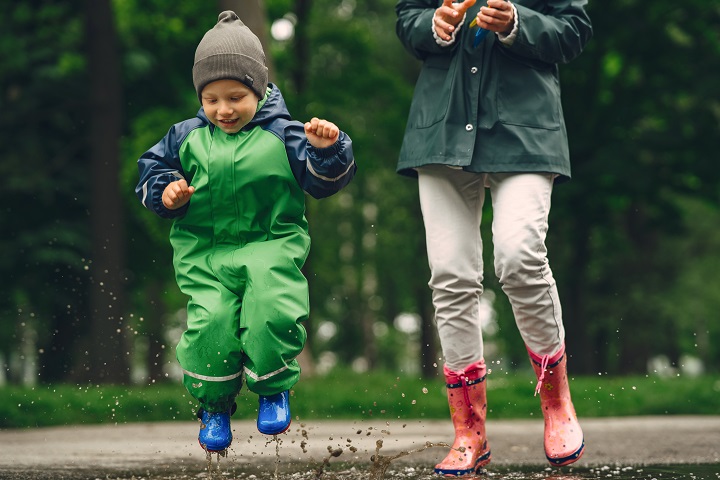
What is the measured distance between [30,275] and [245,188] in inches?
507

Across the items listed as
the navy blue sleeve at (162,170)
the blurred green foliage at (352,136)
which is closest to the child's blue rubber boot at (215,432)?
the navy blue sleeve at (162,170)

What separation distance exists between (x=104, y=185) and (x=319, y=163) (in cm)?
1036

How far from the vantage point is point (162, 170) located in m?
4.19

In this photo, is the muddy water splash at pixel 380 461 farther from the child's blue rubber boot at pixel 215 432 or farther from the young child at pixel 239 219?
the child's blue rubber boot at pixel 215 432

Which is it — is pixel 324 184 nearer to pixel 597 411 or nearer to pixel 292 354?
pixel 292 354

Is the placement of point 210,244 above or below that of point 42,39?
below

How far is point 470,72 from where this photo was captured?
447 cm

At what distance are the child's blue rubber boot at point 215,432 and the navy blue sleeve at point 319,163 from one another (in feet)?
2.84

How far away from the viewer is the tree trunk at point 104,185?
1347 cm

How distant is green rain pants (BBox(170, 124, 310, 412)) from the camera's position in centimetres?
395

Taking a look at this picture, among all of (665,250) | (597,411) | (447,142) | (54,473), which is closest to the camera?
Result: (447,142)

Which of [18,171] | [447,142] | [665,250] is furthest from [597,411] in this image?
[665,250]

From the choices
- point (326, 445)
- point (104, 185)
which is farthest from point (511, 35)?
point (104, 185)

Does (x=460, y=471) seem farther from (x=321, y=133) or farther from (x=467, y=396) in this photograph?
(x=321, y=133)
